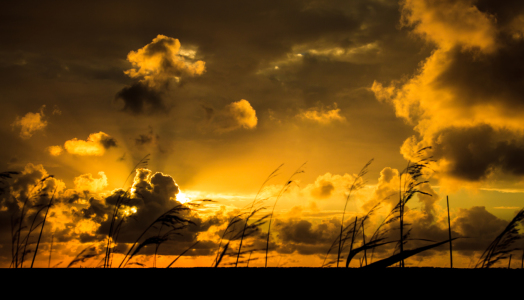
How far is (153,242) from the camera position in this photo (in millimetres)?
3178
